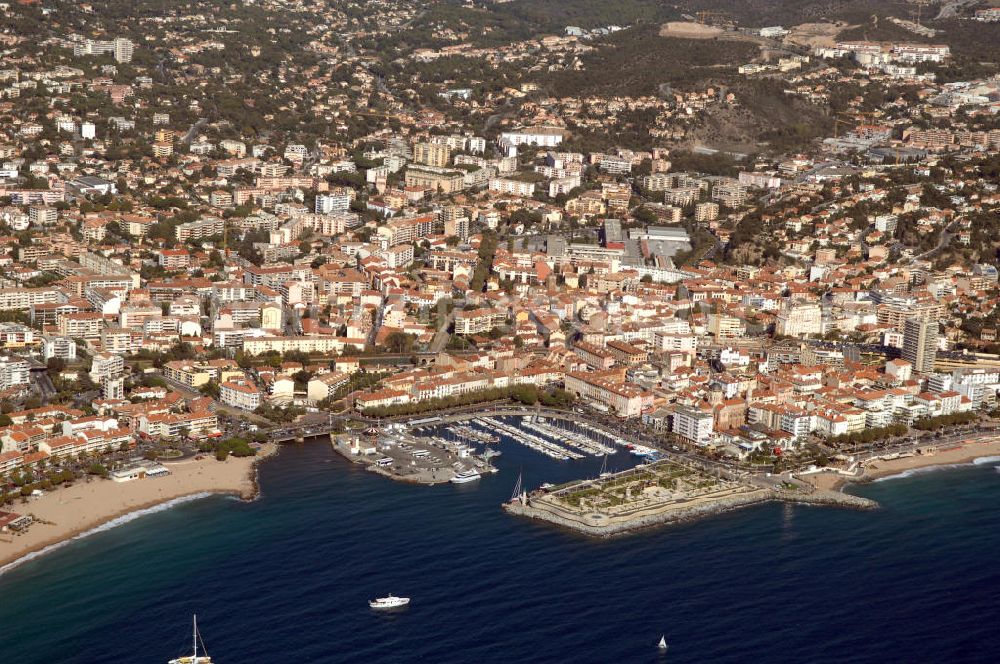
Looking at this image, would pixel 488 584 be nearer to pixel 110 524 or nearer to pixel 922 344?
pixel 110 524

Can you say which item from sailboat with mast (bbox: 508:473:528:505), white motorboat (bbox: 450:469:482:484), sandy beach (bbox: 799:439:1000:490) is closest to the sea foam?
white motorboat (bbox: 450:469:482:484)

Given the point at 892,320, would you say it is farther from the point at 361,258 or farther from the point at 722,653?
the point at 722,653

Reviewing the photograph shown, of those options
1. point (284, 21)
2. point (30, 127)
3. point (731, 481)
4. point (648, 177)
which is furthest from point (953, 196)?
point (284, 21)

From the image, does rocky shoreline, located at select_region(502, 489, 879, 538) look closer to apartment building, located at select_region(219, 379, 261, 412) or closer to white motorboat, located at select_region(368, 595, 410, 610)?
white motorboat, located at select_region(368, 595, 410, 610)

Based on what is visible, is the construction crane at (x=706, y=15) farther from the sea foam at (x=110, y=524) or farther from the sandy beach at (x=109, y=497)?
the sea foam at (x=110, y=524)

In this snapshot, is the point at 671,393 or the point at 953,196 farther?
the point at 953,196

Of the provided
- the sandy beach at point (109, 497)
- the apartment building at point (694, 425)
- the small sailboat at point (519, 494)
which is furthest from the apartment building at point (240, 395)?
the apartment building at point (694, 425)
